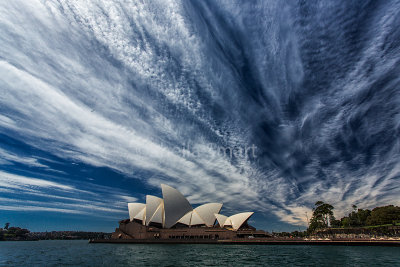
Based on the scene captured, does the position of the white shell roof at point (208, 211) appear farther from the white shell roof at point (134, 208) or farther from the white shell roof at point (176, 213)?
the white shell roof at point (134, 208)

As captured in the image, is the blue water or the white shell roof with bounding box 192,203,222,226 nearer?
the blue water

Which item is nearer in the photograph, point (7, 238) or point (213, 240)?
point (213, 240)

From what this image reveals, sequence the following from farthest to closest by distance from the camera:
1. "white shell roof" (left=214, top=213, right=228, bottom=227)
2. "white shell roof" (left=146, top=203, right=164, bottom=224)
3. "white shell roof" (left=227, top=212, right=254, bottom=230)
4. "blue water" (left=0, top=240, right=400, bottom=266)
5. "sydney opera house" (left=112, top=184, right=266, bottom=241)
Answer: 1. "white shell roof" (left=214, top=213, right=228, bottom=227)
2. "white shell roof" (left=227, top=212, right=254, bottom=230)
3. "white shell roof" (left=146, top=203, right=164, bottom=224)
4. "sydney opera house" (left=112, top=184, right=266, bottom=241)
5. "blue water" (left=0, top=240, right=400, bottom=266)

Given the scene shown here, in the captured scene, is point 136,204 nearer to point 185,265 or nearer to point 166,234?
point 166,234

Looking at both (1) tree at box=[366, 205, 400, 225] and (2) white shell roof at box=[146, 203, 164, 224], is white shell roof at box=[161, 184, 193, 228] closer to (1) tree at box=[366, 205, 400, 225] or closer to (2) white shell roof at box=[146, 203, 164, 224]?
(2) white shell roof at box=[146, 203, 164, 224]

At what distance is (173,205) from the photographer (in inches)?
2771

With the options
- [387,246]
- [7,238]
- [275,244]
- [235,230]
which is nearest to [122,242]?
[235,230]

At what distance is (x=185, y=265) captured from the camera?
2233cm

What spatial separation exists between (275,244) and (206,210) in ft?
88.1

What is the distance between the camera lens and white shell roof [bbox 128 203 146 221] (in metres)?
76.6

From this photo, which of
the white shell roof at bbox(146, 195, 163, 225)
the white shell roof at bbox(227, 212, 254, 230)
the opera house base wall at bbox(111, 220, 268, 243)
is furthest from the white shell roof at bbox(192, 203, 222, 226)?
the white shell roof at bbox(146, 195, 163, 225)

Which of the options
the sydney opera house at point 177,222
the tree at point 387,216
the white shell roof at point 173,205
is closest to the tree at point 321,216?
the tree at point 387,216

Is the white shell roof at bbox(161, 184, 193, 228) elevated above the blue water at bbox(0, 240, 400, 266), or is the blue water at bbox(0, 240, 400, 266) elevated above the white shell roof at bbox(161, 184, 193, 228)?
the white shell roof at bbox(161, 184, 193, 228)

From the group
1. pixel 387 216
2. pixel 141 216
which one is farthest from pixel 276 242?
pixel 387 216
